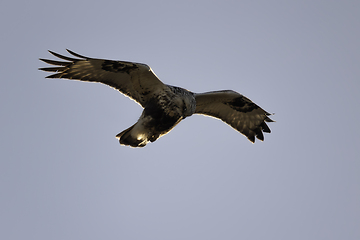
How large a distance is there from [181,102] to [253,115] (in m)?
2.81

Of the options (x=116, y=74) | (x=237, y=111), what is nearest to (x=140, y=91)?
(x=116, y=74)

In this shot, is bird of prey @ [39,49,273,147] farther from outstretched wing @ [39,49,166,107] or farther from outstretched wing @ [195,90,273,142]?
outstretched wing @ [195,90,273,142]

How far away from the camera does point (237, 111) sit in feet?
32.1

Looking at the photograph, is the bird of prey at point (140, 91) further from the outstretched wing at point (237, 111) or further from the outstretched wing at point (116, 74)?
the outstretched wing at point (237, 111)

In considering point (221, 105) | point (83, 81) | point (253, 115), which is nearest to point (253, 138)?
point (253, 115)

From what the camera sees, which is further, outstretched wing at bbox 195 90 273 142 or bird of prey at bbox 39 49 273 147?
outstretched wing at bbox 195 90 273 142

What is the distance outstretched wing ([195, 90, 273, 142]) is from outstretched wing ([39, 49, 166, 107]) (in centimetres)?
142

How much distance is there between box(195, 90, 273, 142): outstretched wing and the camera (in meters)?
9.10

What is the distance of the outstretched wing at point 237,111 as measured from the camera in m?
9.10

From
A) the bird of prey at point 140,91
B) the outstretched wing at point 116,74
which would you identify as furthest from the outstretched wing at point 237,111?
the outstretched wing at point 116,74

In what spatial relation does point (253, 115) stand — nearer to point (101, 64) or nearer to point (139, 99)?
point (139, 99)

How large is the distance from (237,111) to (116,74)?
→ 335 centimetres

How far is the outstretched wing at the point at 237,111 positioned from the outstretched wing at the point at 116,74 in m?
1.42

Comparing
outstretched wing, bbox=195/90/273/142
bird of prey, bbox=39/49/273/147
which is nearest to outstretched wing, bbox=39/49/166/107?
bird of prey, bbox=39/49/273/147
